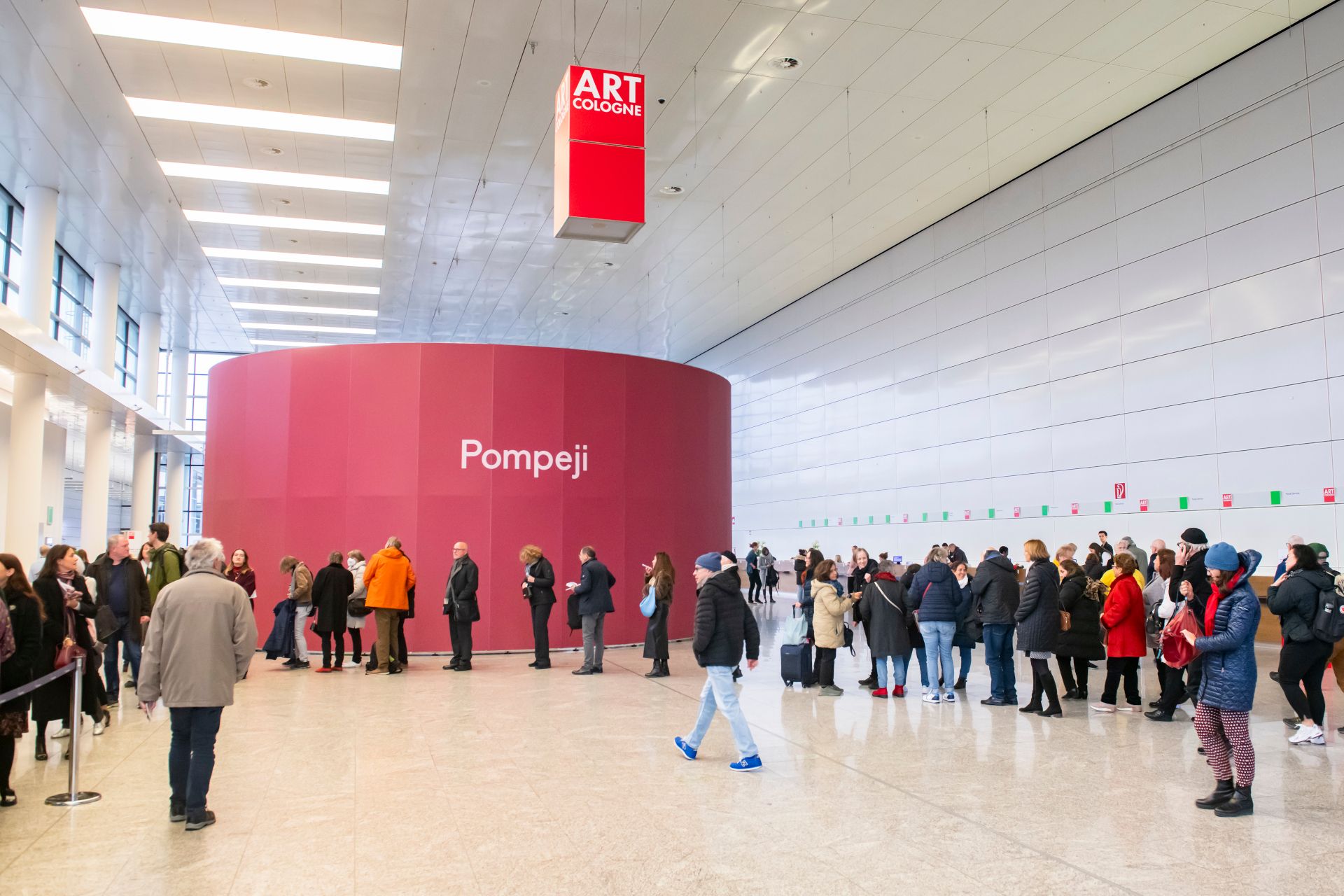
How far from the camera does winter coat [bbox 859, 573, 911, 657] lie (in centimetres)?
902

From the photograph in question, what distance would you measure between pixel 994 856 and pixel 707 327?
1001 inches

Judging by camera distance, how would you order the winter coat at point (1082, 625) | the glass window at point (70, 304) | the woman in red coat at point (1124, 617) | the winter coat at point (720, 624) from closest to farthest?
1. the winter coat at point (720, 624)
2. the woman in red coat at point (1124, 617)
3. the winter coat at point (1082, 625)
4. the glass window at point (70, 304)

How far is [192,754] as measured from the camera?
5078 millimetres

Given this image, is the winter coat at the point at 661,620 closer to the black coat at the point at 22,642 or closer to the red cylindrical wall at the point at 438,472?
the red cylindrical wall at the point at 438,472

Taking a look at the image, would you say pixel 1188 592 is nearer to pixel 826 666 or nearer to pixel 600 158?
pixel 826 666

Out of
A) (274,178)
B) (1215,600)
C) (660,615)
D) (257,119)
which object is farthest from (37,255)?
(1215,600)

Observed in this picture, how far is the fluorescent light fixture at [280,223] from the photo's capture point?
18188 mm

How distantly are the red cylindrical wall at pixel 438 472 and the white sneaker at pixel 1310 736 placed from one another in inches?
330

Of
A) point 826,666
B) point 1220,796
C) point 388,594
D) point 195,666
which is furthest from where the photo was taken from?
point 388,594

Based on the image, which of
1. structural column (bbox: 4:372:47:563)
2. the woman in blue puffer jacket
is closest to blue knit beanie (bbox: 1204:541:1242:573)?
the woman in blue puffer jacket

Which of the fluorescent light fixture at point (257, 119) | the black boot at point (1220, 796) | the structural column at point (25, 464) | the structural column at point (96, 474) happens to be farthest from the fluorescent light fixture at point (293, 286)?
the black boot at point (1220, 796)

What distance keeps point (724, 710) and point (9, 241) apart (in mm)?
18365

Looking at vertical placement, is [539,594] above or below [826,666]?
above

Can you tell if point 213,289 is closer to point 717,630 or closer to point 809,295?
point 809,295
